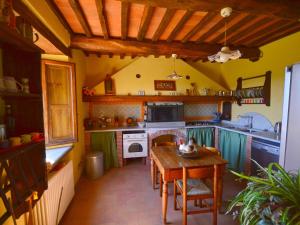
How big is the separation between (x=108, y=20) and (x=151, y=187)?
105 inches

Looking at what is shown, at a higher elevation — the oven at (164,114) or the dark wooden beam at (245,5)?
the dark wooden beam at (245,5)

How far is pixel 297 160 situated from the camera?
180cm

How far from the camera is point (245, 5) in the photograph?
1.78m

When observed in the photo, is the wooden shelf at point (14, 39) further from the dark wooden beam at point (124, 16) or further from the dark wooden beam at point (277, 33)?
the dark wooden beam at point (277, 33)

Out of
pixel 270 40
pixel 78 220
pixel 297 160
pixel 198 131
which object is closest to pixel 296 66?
pixel 297 160

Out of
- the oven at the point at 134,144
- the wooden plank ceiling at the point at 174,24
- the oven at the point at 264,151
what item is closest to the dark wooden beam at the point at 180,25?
the wooden plank ceiling at the point at 174,24

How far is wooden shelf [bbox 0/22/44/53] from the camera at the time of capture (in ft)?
2.83

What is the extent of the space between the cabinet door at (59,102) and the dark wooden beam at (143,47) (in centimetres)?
51

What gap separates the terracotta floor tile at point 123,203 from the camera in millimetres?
2098

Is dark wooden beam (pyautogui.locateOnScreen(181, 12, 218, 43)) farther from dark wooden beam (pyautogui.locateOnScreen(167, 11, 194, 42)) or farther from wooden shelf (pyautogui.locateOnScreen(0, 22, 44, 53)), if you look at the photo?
wooden shelf (pyautogui.locateOnScreen(0, 22, 44, 53))

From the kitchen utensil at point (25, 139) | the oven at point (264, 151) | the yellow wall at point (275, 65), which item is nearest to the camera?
the kitchen utensil at point (25, 139)

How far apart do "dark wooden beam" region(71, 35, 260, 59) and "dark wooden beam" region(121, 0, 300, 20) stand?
1279mm

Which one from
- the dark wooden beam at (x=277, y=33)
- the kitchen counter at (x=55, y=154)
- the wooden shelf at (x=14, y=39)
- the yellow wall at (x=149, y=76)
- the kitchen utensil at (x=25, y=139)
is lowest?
the kitchen counter at (x=55, y=154)

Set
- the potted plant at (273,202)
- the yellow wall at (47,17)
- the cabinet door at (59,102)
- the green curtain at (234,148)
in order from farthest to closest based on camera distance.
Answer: the green curtain at (234,148)
the cabinet door at (59,102)
the yellow wall at (47,17)
the potted plant at (273,202)
